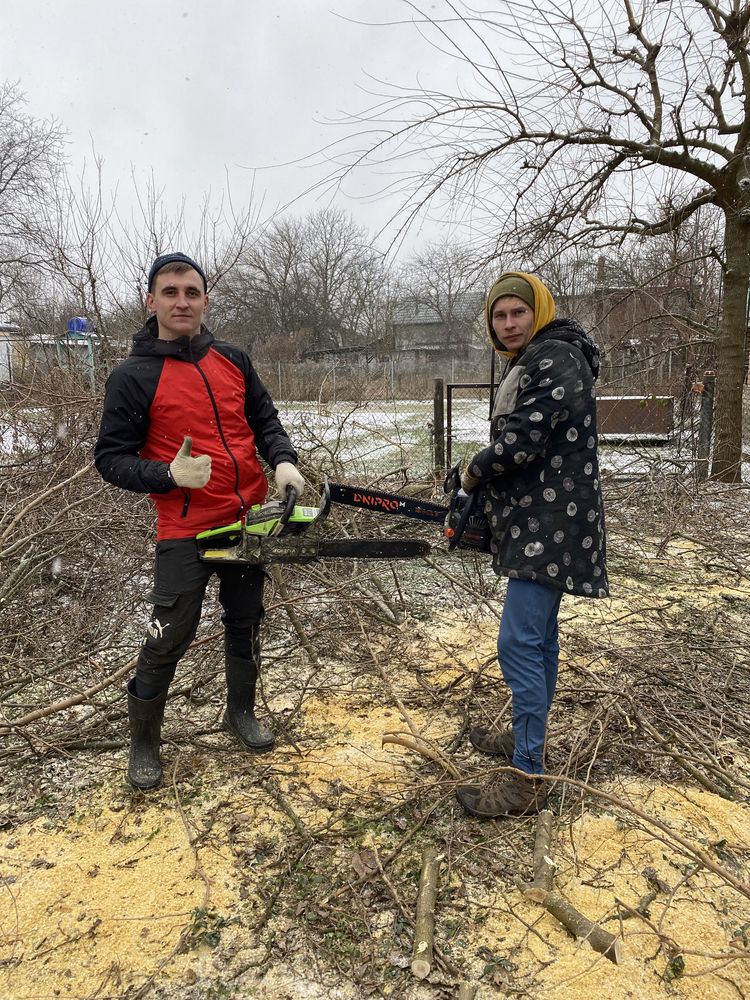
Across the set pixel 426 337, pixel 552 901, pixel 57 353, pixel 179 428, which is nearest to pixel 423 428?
pixel 57 353

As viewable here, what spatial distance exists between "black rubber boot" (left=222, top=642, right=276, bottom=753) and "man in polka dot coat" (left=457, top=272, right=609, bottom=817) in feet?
3.30

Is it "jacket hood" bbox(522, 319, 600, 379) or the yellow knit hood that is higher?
the yellow knit hood

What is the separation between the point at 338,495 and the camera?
2135 mm

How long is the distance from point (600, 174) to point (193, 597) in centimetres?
612

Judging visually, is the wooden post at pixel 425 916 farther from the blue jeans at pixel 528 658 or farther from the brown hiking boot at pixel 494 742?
the brown hiking boot at pixel 494 742

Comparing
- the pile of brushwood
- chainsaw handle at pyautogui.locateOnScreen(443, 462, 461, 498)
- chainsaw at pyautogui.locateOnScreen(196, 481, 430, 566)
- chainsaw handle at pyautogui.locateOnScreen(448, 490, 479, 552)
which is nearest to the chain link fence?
the pile of brushwood

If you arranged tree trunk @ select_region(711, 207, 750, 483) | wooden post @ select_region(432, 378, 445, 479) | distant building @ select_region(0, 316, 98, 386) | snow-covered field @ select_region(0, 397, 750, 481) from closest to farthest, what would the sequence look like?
snow-covered field @ select_region(0, 397, 750, 481)
distant building @ select_region(0, 316, 98, 386)
tree trunk @ select_region(711, 207, 750, 483)
wooden post @ select_region(432, 378, 445, 479)

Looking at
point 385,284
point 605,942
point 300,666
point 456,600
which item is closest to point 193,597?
point 300,666

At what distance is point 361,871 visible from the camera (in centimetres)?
198

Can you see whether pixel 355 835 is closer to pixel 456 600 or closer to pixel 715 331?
pixel 456 600

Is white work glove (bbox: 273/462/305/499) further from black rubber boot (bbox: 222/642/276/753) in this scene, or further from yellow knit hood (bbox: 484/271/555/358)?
yellow knit hood (bbox: 484/271/555/358)

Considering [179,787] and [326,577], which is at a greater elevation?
[326,577]

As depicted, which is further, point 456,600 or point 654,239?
point 654,239

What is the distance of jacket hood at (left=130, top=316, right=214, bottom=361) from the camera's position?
2186 mm
